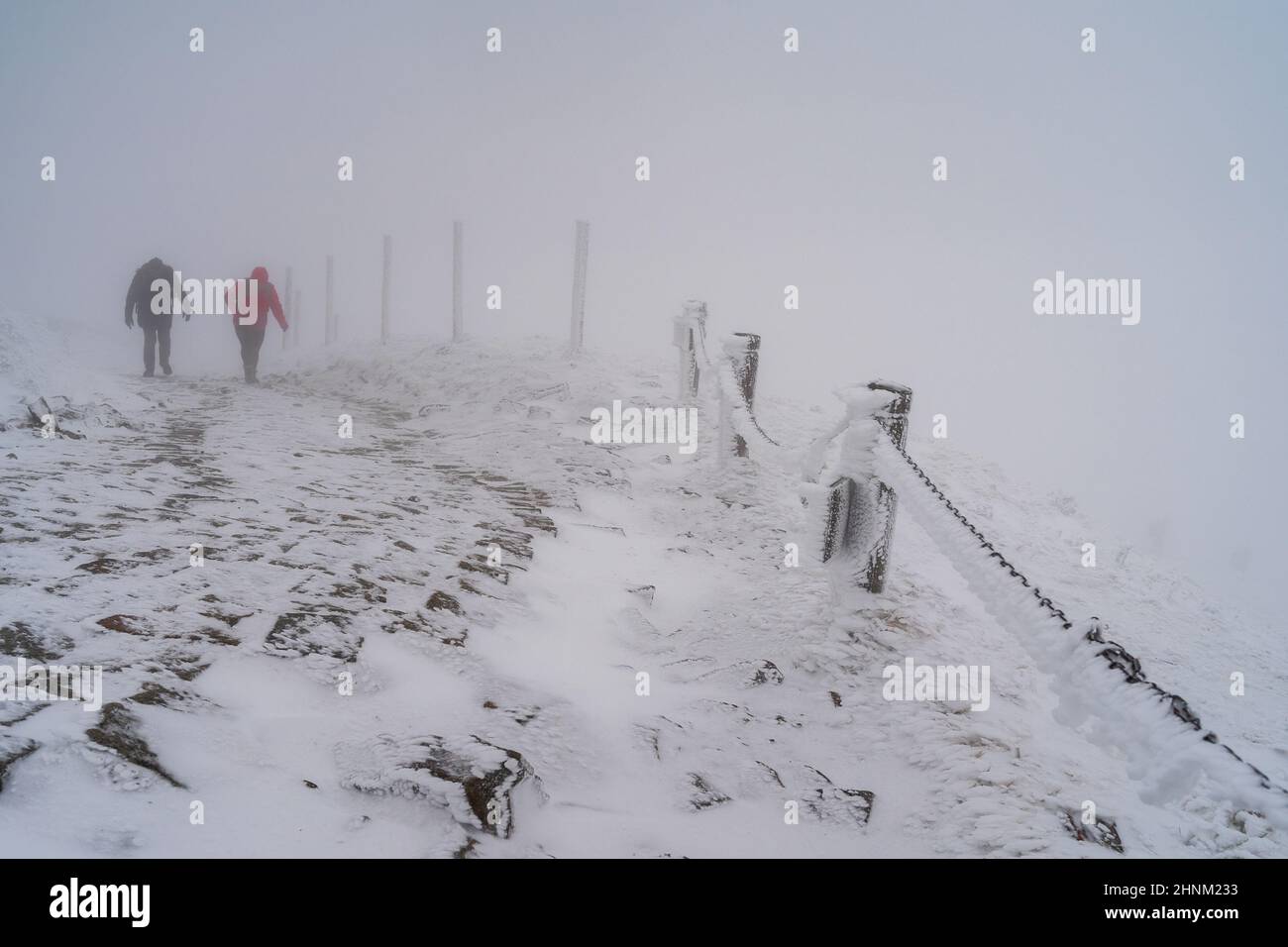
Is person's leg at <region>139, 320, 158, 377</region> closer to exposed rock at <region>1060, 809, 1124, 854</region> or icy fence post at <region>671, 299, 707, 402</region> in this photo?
icy fence post at <region>671, 299, 707, 402</region>

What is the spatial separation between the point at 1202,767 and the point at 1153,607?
4963 millimetres

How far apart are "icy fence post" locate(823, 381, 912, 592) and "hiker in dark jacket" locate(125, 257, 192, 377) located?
12.8m

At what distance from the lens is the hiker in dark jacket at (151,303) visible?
12125 millimetres

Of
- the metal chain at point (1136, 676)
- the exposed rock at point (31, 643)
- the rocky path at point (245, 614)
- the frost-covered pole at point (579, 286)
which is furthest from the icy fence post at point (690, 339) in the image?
the exposed rock at point (31, 643)

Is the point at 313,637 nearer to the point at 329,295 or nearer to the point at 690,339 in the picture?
the point at 690,339

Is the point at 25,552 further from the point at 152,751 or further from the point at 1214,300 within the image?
the point at 1214,300

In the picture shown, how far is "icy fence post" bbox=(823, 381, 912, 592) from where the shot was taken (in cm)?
389

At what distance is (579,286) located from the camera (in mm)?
13812

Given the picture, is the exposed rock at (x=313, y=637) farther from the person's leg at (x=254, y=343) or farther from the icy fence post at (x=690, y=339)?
the person's leg at (x=254, y=343)

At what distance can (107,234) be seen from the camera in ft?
312

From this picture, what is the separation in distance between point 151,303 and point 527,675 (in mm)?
12967

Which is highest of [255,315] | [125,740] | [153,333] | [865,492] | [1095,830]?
[255,315]

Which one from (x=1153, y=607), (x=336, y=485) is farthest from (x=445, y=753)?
(x=1153, y=607)

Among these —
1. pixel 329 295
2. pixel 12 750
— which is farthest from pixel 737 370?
pixel 329 295
